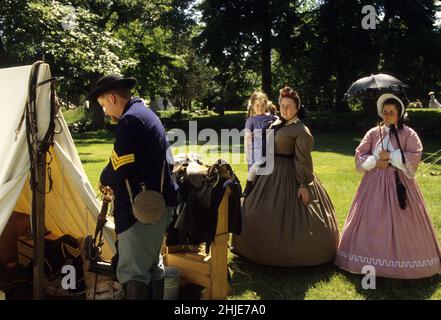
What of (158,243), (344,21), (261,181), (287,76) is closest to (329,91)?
(344,21)

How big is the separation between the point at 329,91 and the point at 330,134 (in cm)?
519

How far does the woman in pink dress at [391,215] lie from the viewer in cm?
426

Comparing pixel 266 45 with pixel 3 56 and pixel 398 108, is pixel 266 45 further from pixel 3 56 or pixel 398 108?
pixel 398 108

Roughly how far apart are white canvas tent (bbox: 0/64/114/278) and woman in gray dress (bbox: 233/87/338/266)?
155cm

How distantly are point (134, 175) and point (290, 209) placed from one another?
2.04 m

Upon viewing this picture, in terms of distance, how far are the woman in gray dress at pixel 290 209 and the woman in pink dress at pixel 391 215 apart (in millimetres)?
325

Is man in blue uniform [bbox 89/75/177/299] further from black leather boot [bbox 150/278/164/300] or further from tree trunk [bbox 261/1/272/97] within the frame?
tree trunk [bbox 261/1/272/97]

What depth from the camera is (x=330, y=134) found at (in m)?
21.0

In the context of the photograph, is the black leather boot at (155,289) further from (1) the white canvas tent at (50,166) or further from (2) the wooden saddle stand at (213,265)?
(1) the white canvas tent at (50,166)

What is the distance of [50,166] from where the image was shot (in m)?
4.22

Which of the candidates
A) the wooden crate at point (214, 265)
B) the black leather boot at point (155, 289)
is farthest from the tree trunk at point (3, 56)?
the black leather boot at point (155, 289)

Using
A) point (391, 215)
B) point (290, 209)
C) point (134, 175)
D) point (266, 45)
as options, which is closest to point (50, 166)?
point (134, 175)

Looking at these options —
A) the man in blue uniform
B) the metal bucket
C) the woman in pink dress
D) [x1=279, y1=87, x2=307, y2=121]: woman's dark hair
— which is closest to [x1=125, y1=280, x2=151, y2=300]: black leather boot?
the man in blue uniform

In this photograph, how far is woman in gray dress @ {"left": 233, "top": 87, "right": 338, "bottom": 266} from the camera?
448cm
